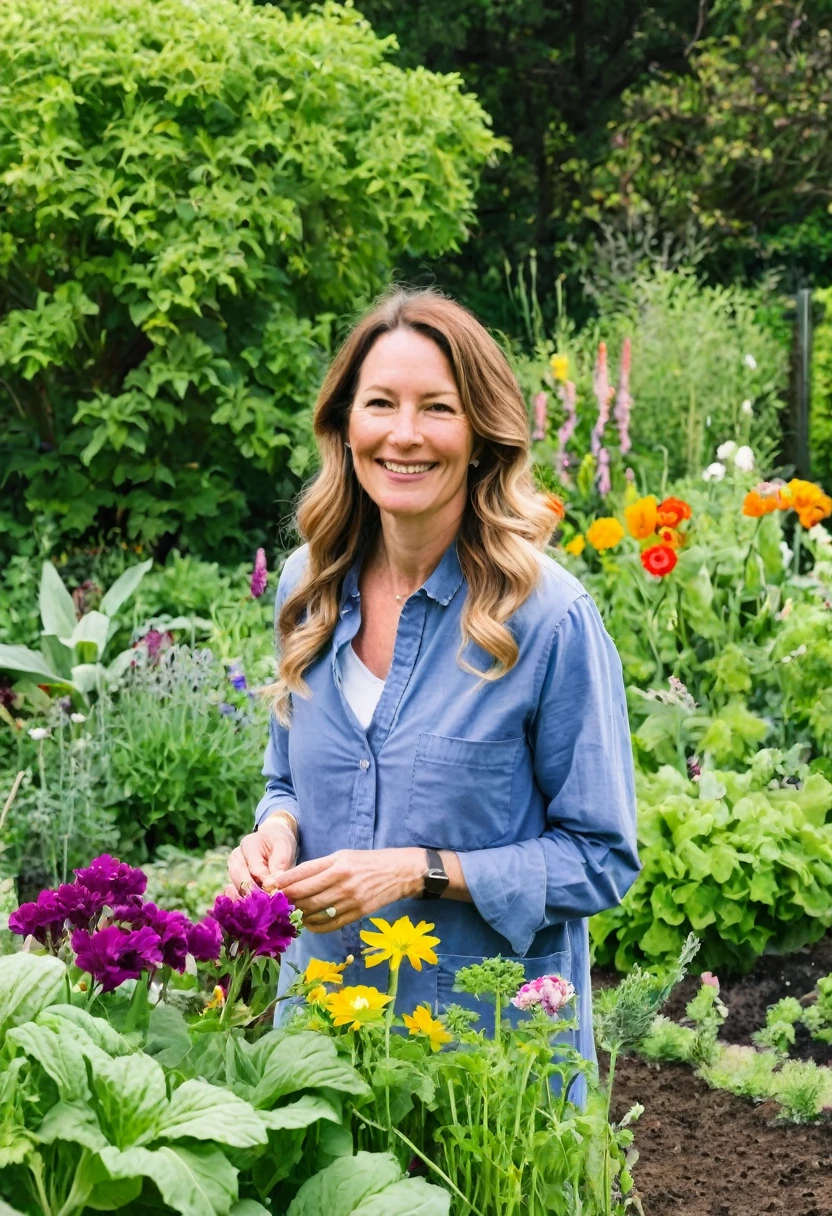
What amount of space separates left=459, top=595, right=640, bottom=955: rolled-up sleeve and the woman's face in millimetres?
279

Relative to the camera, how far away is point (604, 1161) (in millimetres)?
1633

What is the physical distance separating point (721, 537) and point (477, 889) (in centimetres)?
349

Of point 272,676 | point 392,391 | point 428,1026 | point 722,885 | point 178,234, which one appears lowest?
point 722,885

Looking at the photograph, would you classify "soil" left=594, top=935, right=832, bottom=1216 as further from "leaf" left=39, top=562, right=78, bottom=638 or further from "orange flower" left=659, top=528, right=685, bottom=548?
"leaf" left=39, top=562, right=78, bottom=638

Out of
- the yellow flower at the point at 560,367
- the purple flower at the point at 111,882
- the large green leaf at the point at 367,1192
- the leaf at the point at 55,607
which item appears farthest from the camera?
the yellow flower at the point at 560,367

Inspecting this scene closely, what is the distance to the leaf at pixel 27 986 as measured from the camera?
1.53 metres

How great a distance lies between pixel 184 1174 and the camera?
1.32 m

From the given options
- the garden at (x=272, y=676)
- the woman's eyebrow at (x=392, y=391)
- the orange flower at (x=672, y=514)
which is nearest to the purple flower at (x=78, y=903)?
the garden at (x=272, y=676)

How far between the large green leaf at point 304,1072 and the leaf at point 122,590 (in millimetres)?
4063

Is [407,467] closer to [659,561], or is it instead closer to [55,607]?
[659,561]

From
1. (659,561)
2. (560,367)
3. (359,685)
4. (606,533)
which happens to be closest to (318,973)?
(359,685)

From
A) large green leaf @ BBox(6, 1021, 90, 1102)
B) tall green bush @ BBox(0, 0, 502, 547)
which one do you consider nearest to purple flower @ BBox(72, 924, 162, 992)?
large green leaf @ BBox(6, 1021, 90, 1102)

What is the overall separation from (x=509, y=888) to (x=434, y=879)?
0.34ft

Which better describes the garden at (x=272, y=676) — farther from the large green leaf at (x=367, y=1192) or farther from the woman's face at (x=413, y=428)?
the woman's face at (x=413, y=428)
